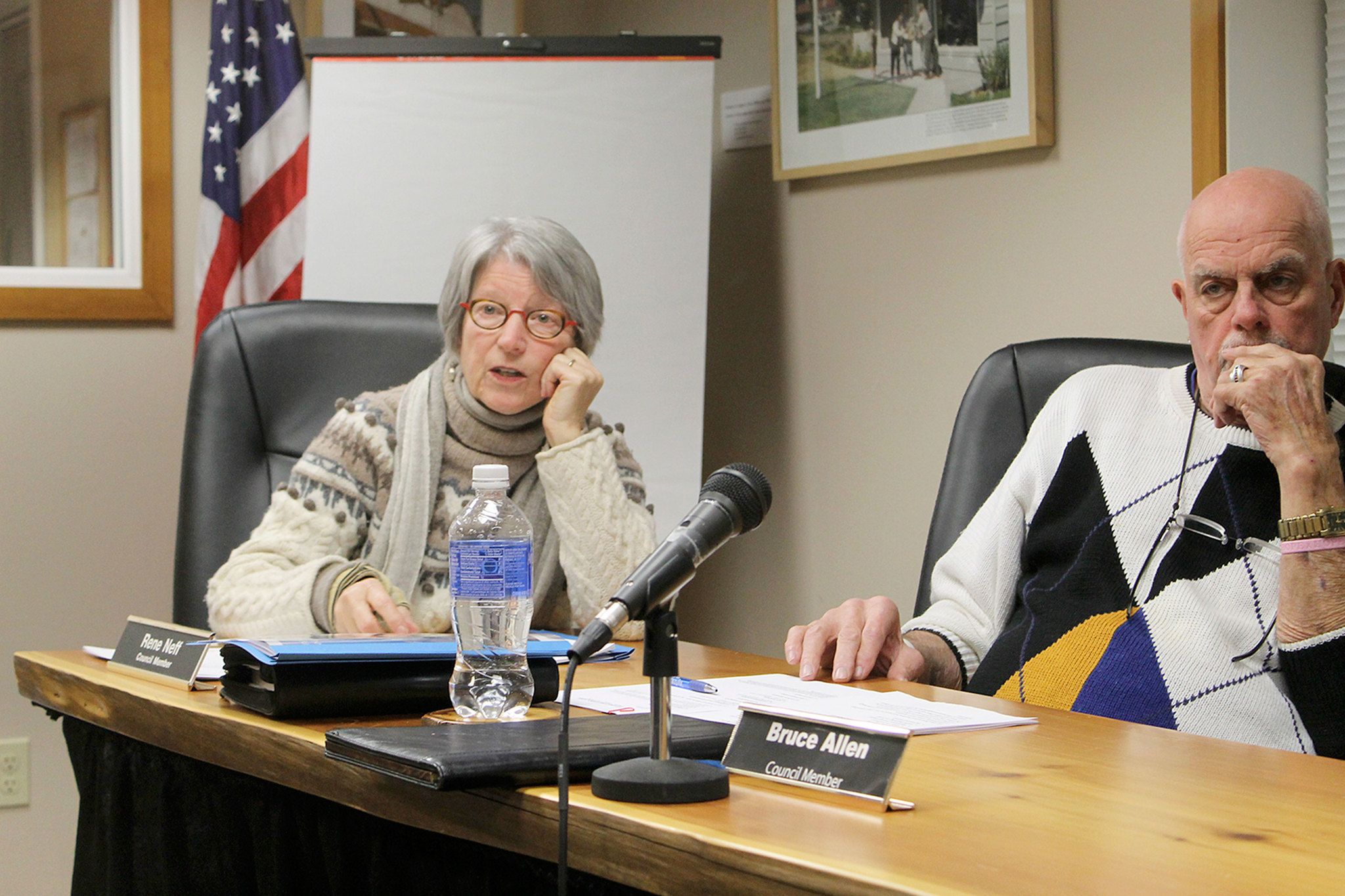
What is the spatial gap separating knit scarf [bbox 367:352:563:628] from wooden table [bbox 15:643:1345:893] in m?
0.69

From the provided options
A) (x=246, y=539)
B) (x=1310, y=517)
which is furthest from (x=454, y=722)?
(x=246, y=539)

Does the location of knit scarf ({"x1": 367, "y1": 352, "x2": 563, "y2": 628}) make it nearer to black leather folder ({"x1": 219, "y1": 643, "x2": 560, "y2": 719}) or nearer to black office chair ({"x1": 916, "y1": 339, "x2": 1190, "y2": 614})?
black office chair ({"x1": 916, "y1": 339, "x2": 1190, "y2": 614})

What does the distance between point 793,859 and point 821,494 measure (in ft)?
7.25

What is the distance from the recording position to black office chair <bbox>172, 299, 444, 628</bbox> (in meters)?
2.10

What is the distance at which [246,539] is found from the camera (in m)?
2.10

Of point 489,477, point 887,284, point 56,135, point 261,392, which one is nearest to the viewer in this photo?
point 489,477

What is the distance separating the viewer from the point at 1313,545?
142 cm

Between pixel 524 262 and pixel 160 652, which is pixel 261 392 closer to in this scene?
pixel 524 262

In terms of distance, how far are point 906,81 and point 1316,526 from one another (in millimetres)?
1481

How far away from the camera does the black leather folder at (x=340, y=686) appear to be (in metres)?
1.17

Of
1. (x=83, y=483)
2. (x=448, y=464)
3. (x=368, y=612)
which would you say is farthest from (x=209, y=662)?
(x=83, y=483)

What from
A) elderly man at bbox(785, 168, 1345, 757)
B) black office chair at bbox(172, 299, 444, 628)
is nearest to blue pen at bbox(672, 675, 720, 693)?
elderly man at bbox(785, 168, 1345, 757)

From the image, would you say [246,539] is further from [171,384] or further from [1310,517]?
[1310,517]

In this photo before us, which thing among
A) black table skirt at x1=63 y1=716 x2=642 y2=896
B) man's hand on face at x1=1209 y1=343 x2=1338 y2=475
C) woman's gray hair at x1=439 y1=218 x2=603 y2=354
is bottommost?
black table skirt at x1=63 y1=716 x2=642 y2=896
